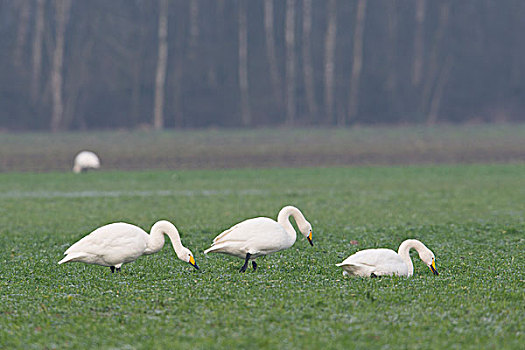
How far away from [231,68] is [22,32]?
1130 cm

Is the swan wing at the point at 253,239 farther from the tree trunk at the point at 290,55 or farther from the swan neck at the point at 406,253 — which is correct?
the tree trunk at the point at 290,55

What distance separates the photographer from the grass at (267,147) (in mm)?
28750

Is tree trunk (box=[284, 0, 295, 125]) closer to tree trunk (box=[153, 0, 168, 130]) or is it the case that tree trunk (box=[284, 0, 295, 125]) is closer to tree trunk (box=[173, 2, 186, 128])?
tree trunk (box=[173, 2, 186, 128])

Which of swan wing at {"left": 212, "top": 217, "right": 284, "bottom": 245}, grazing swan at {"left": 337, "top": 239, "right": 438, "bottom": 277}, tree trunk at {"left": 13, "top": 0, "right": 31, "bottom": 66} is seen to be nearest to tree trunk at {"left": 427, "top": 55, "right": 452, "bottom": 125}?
tree trunk at {"left": 13, "top": 0, "right": 31, "bottom": 66}

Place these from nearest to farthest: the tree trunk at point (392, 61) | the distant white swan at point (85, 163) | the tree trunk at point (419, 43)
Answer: the distant white swan at point (85, 163) < the tree trunk at point (392, 61) < the tree trunk at point (419, 43)

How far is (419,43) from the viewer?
→ 4266 cm

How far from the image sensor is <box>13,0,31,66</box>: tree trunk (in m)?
40.3

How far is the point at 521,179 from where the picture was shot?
21.5 m

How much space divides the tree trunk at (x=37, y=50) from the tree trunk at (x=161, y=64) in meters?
6.17

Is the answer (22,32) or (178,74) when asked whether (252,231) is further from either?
(22,32)

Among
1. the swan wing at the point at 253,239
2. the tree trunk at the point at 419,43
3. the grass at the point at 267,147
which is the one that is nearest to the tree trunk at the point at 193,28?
the grass at the point at 267,147

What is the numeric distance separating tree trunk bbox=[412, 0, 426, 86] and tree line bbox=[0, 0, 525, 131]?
0.07 m

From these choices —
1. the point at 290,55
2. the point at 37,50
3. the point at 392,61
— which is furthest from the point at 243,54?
the point at 37,50

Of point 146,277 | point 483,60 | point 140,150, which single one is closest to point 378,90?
point 483,60
